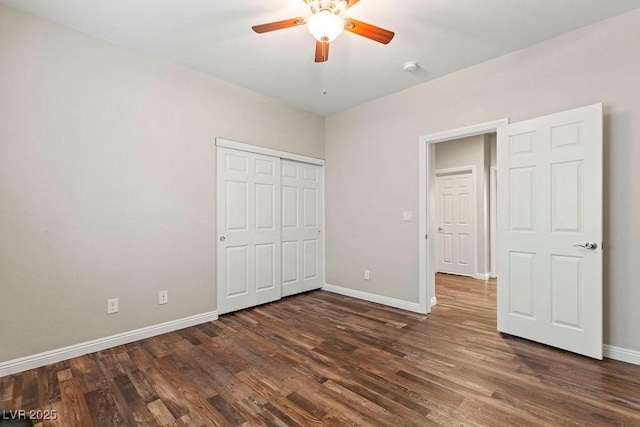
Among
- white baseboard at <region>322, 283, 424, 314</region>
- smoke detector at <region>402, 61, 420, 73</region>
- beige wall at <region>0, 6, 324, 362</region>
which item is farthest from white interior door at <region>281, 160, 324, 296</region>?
smoke detector at <region>402, 61, 420, 73</region>

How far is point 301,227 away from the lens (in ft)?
14.6

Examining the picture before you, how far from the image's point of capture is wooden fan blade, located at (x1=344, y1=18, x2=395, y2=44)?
1.92 m

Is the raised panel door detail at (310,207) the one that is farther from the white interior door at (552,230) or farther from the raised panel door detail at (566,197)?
the raised panel door detail at (566,197)

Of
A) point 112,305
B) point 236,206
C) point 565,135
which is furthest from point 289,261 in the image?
point 565,135

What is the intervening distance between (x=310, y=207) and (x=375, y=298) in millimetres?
1612

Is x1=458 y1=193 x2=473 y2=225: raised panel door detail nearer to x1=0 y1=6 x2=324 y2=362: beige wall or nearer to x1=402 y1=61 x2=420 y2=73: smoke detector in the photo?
x1=402 y1=61 x2=420 y2=73: smoke detector

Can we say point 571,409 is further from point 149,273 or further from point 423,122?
point 149,273

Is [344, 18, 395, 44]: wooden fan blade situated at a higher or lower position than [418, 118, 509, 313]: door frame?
higher

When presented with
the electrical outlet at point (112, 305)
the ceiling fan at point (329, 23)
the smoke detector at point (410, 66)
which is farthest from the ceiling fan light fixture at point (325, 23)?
the electrical outlet at point (112, 305)

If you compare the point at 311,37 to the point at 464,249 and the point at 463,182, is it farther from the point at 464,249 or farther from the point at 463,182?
the point at 464,249

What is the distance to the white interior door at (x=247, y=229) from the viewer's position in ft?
11.6

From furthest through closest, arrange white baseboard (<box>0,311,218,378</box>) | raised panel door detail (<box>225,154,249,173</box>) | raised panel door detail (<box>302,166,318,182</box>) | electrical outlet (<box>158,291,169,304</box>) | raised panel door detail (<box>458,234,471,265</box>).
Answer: raised panel door detail (<box>458,234,471,265</box>)
raised panel door detail (<box>302,166,318,182</box>)
raised panel door detail (<box>225,154,249,173</box>)
electrical outlet (<box>158,291,169,304</box>)
white baseboard (<box>0,311,218,378</box>)

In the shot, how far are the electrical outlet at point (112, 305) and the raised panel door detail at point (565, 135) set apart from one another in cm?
410

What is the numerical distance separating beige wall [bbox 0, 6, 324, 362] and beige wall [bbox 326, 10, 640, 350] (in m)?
1.86
